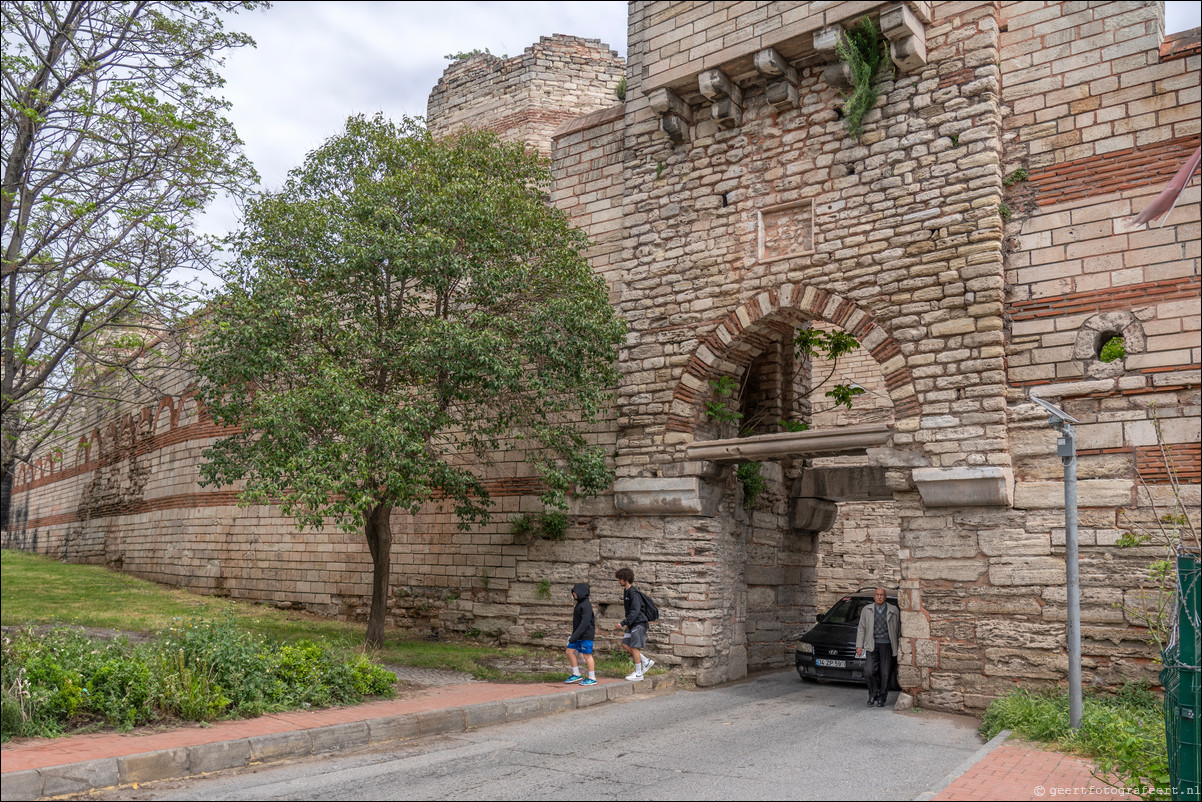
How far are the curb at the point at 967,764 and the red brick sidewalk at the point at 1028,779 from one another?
0.03 metres

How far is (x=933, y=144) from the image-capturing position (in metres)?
9.38

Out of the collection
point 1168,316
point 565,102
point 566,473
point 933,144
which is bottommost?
point 566,473

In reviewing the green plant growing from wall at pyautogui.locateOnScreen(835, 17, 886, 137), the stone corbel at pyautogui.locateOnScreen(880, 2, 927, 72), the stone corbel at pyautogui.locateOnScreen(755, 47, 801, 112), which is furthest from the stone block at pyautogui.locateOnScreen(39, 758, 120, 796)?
the stone corbel at pyautogui.locateOnScreen(880, 2, 927, 72)

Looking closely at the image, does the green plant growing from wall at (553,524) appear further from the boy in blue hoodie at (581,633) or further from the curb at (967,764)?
the curb at (967,764)

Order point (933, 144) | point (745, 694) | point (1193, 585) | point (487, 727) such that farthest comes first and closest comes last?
point (745, 694), point (933, 144), point (487, 727), point (1193, 585)

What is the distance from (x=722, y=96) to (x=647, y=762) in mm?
8097

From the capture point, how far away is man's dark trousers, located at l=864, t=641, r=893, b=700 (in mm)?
9578

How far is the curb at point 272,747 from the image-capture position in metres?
4.95

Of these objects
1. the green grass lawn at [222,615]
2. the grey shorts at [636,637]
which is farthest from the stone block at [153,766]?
the grey shorts at [636,637]

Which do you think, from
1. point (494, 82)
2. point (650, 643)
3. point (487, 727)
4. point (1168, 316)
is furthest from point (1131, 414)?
point (494, 82)

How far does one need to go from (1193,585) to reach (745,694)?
625 cm

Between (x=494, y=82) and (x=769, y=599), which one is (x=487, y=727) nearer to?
(x=769, y=599)

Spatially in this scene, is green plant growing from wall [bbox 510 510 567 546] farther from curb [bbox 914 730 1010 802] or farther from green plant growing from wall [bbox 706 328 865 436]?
curb [bbox 914 730 1010 802]

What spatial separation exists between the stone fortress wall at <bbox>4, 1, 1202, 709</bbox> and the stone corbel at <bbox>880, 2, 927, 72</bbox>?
3 centimetres
